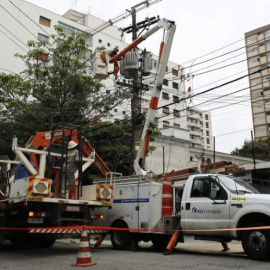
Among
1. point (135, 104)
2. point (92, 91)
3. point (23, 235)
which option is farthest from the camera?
point (92, 91)

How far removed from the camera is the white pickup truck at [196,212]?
847cm

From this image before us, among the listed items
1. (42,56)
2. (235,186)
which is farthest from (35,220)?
(42,56)

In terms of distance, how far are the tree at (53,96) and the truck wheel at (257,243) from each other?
37.6 feet

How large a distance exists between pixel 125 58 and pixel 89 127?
5.19m

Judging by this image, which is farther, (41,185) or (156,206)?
(156,206)

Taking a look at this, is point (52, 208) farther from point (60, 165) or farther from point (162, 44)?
point (162, 44)

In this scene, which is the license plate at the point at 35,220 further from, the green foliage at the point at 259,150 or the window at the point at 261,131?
the window at the point at 261,131

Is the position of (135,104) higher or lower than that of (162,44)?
lower

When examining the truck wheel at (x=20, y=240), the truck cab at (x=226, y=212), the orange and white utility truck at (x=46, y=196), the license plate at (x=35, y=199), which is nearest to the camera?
the truck cab at (x=226, y=212)

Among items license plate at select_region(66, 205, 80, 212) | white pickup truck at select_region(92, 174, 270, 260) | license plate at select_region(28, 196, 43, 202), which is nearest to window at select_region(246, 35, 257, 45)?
white pickup truck at select_region(92, 174, 270, 260)

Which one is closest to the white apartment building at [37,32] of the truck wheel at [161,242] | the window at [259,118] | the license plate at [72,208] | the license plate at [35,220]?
the truck wheel at [161,242]

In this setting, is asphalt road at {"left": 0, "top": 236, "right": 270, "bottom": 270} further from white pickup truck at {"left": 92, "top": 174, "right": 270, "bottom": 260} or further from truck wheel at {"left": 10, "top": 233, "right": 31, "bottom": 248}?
truck wheel at {"left": 10, "top": 233, "right": 31, "bottom": 248}

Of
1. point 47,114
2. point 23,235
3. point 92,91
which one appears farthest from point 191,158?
point 23,235

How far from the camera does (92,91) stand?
19578 mm
